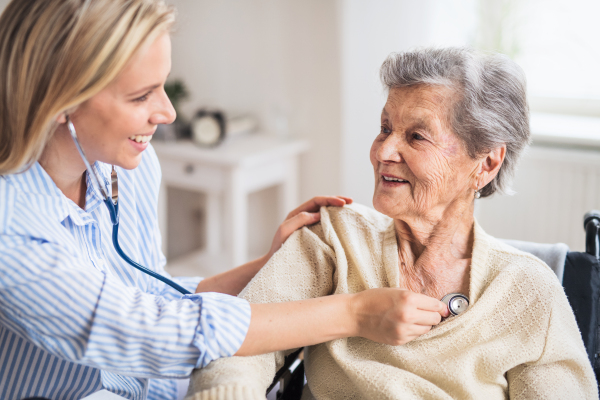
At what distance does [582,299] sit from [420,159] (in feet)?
1.81

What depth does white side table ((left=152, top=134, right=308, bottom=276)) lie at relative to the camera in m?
2.89

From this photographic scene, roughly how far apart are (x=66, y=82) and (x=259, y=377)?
664mm

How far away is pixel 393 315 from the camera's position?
111 centimetres

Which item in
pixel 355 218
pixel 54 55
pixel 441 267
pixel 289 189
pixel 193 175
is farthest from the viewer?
pixel 289 189

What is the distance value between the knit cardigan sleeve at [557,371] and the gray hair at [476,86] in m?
0.37

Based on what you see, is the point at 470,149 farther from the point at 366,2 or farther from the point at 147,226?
the point at 366,2

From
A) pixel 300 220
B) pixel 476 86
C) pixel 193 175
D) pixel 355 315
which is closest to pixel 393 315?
pixel 355 315

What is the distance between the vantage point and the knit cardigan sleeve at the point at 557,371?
1162 mm

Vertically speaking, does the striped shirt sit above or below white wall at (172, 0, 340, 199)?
below

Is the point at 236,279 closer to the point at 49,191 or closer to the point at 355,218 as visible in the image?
the point at 355,218

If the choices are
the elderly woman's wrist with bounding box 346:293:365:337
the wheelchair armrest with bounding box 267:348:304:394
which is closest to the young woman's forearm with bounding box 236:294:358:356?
the elderly woman's wrist with bounding box 346:293:365:337

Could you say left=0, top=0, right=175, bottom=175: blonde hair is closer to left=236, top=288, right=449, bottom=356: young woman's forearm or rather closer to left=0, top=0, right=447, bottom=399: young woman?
left=0, top=0, right=447, bottom=399: young woman

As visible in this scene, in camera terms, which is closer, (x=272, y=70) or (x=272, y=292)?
(x=272, y=292)

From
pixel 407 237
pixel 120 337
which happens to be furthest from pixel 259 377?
pixel 407 237
